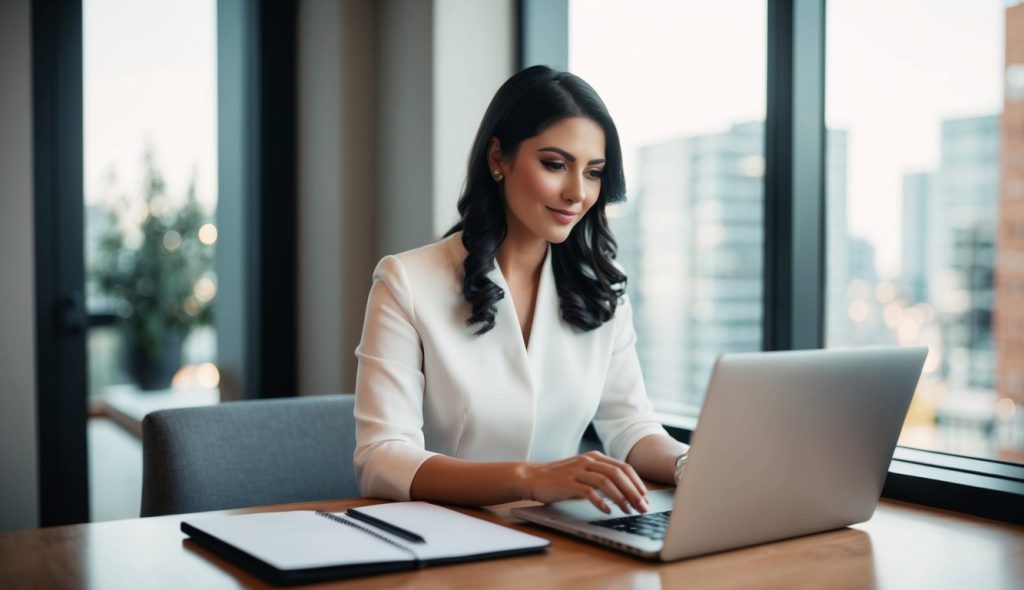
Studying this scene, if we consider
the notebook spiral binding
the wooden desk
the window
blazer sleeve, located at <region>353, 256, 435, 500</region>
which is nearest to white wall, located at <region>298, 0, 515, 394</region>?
the window

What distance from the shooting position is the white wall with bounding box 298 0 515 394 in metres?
2.63

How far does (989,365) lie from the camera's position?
80.0 inches

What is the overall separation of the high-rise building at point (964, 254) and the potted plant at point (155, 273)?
7.29ft

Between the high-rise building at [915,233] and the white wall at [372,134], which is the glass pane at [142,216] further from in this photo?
the high-rise building at [915,233]

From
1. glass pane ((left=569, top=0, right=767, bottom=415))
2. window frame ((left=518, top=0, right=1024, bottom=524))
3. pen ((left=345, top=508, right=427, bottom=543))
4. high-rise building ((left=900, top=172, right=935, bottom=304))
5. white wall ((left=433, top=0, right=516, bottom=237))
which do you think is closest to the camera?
pen ((left=345, top=508, right=427, bottom=543))

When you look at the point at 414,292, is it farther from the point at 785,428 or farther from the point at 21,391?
the point at 21,391

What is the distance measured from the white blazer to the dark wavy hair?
1.1 inches

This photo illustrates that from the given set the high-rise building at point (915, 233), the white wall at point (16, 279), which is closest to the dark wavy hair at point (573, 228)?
the high-rise building at point (915, 233)

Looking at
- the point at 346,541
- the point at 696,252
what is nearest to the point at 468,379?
the point at 346,541

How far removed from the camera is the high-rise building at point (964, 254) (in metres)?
→ 1.91

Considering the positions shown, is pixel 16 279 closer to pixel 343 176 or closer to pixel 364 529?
pixel 343 176

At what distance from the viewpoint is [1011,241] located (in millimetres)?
2014

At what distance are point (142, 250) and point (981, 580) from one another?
2.59 metres

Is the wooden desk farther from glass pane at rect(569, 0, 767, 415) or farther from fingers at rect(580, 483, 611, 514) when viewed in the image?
glass pane at rect(569, 0, 767, 415)
